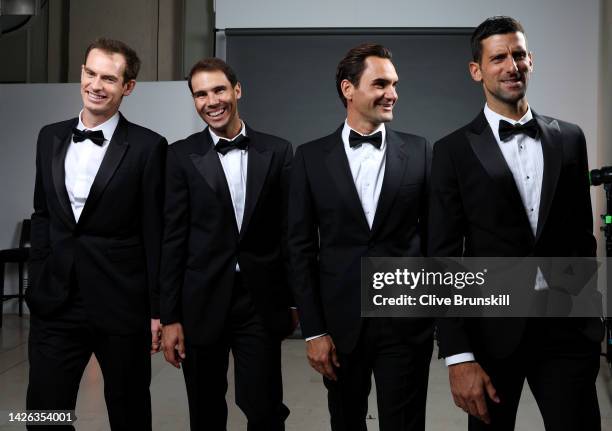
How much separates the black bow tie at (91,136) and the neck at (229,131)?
40cm

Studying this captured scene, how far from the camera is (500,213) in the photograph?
183cm

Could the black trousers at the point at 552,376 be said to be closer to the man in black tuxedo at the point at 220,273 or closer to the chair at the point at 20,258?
the man in black tuxedo at the point at 220,273

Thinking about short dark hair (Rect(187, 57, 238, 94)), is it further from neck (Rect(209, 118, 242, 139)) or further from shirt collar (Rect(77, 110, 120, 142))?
shirt collar (Rect(77, 110, 120, 142))

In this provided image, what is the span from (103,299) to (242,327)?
1.64 ft

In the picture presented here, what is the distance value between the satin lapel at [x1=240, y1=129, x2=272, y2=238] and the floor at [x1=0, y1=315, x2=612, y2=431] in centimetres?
178

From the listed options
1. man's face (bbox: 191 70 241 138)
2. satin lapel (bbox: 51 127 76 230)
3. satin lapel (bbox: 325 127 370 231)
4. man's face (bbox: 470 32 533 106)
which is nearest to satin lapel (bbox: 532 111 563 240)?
man's face (bbox: 470 32 533 106)

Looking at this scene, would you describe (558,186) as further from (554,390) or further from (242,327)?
(242,327)

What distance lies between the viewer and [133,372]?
8.05 ft

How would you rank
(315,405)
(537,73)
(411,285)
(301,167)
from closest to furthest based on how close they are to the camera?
(411,285), (301,167), (315,405), (537,73)

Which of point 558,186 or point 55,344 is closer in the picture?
point 558,186

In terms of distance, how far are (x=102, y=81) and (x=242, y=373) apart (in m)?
1.15

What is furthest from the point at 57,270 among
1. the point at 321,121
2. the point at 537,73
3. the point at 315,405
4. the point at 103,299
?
the point at 537,73

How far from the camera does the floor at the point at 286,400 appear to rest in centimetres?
388
